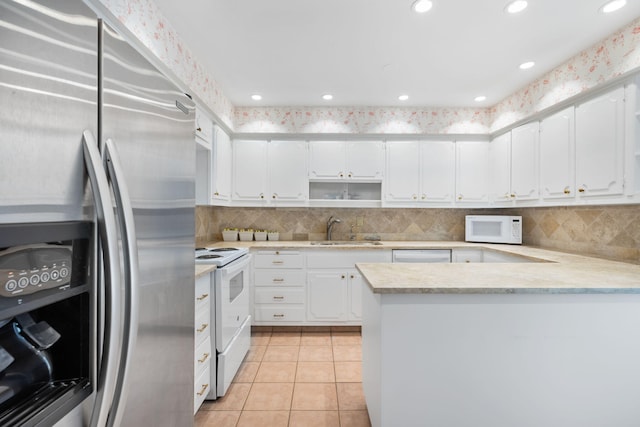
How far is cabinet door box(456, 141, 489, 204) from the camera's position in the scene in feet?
12.1

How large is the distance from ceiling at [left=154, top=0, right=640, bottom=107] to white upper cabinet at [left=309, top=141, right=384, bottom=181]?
66 cm

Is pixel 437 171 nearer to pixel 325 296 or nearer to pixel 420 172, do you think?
pixel 420 172

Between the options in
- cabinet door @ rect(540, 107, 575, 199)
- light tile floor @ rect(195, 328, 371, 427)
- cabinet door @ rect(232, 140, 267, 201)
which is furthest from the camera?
cabinet door @ rect(232, 140, 267, 201)

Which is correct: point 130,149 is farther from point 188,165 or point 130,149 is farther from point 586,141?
point 586,141

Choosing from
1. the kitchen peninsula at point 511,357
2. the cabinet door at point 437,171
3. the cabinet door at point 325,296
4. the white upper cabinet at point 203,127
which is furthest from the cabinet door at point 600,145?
the white upper cabinet at point 203,127

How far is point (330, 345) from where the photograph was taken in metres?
3.03

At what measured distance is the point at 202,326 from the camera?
6.27 ft

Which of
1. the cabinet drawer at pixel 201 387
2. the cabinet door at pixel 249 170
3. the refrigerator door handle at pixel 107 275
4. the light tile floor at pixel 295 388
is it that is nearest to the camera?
the refrigerator door handle at pixel 107 275

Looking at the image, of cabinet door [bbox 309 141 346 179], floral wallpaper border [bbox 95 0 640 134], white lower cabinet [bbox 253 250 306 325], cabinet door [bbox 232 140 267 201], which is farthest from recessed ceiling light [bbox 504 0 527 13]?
white lower cabinet [bbox 253 250 306 325]

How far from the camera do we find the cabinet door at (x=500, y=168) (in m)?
Answer: 3.35

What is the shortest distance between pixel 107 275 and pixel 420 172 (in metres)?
3.56

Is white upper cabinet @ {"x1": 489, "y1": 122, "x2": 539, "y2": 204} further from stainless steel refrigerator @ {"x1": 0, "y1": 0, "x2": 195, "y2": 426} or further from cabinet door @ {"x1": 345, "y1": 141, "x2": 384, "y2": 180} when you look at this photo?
stainless steel refrigerator @ {"x1": 0, "y1": 0, "x2": 195, "y2": 426}

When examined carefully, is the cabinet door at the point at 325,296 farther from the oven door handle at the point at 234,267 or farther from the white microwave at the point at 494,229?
the white microwave at the point at 494,229

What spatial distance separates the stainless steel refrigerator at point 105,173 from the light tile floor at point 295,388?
1.21 m
